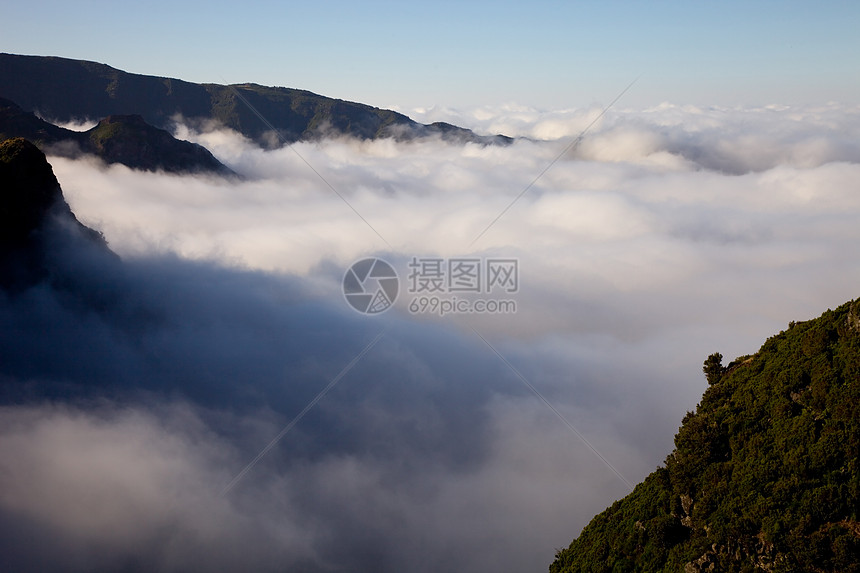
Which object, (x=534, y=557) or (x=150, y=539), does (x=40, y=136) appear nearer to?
(x=150, y=539)

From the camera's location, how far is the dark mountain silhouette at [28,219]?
73125 millimetres

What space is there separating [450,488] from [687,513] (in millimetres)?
67832

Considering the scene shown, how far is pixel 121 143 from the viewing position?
164625 mm

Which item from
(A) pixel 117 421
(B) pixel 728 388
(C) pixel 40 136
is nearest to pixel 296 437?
(A) pixel 117 421

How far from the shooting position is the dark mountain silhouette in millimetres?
73125

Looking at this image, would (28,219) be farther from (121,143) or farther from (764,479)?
(121,143)

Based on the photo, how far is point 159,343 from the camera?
10819cm

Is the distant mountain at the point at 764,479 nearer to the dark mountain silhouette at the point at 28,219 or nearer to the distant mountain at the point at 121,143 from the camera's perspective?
the dark mountain silhouette at the point at 28,219

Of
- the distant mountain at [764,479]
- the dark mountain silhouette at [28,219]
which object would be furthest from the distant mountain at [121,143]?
the distant mountain at [764,479]

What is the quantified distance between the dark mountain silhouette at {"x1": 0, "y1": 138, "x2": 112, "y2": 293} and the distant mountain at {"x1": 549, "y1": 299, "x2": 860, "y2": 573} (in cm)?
8007

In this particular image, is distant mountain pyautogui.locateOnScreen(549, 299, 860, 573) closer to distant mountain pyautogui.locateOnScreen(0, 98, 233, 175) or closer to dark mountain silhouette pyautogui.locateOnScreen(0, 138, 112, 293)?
dark mountain silhouette pyautogui.locateOnScreen(0, 138, 112, 293)

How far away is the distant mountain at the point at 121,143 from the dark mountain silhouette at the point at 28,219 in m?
61.3

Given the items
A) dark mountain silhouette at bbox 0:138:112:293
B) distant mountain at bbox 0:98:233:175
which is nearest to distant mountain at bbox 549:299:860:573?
dark mountain silhouette at bbox 0:138:112:293

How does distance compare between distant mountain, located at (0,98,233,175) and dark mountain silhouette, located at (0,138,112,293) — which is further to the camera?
distant mountain, located at (0,98,233,175)
